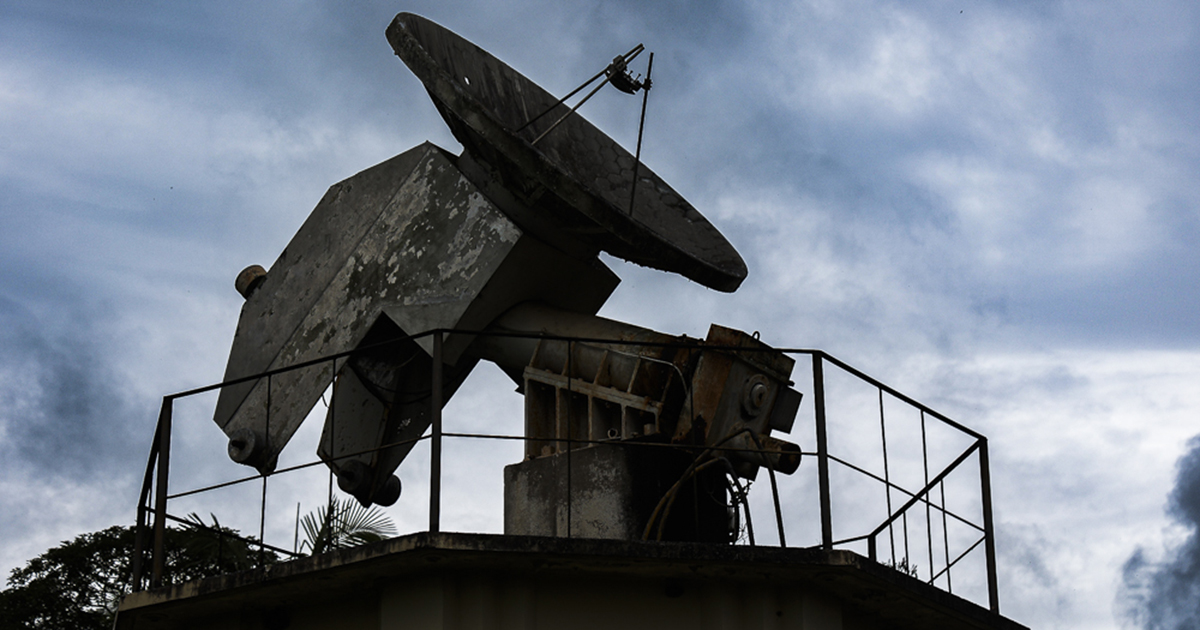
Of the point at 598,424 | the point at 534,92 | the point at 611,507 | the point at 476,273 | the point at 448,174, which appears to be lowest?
the point at 611,507

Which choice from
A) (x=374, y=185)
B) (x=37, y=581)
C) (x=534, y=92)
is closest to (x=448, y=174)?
Answer: (x=374, y=185)

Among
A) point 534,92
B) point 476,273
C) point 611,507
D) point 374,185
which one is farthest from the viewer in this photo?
point 534,92

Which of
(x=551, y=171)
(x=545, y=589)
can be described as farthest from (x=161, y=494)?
(x=551, y=171)

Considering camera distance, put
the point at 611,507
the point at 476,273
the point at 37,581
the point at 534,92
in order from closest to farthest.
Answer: the point at 611,507
the point at 476,273
the point at 534,92
the point at 37,581

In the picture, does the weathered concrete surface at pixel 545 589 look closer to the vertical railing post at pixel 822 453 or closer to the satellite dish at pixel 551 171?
the vertical railing post at pixel 822 453

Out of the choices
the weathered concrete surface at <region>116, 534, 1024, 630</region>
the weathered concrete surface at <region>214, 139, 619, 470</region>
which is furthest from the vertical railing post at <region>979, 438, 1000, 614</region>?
the weathered concrete surface at <region>214, 139, 619, 470</region>

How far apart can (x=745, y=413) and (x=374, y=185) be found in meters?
4.19

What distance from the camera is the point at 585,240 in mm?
13000

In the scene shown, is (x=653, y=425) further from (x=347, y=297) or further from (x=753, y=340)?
(x=347, y=297)

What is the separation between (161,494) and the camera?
10.9m

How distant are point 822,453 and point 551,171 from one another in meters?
3.40

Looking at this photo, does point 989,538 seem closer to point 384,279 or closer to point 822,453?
point 822,453

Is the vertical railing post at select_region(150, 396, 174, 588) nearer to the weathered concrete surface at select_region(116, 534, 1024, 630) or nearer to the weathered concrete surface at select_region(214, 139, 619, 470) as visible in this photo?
the weathered concrete surface at select_region(116, 534, 1024, 630)

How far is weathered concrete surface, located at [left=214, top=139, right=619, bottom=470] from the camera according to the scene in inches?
491
